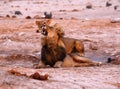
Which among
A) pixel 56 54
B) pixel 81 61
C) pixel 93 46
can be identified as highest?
pixel 56 54

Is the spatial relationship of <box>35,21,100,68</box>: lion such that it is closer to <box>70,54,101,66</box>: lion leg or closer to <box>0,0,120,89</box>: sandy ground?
<box>70,54,101,66</box>: lion leg

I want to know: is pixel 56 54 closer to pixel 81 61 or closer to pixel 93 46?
pixel 81 61

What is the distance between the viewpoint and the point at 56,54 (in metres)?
12.3

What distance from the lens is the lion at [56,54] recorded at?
11953 mm

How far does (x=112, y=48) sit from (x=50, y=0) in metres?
28.2

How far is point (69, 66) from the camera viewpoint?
40.6ft

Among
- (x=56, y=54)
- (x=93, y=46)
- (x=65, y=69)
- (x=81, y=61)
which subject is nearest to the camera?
(x=65, y=69)

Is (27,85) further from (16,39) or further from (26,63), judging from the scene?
(16,39)

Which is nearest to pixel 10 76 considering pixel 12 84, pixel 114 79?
pixel 12 84

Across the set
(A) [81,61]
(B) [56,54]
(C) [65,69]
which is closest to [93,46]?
(A) [81,61]

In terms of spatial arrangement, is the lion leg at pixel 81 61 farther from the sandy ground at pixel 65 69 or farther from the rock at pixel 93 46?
the rock at pixel 93 46

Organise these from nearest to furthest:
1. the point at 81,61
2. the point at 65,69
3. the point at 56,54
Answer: the point at 65,69 → the point at 56,54 → the point at 81,61

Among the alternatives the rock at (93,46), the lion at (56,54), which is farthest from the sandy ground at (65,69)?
the lion at (56,54)

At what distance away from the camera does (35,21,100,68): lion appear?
12.0m
